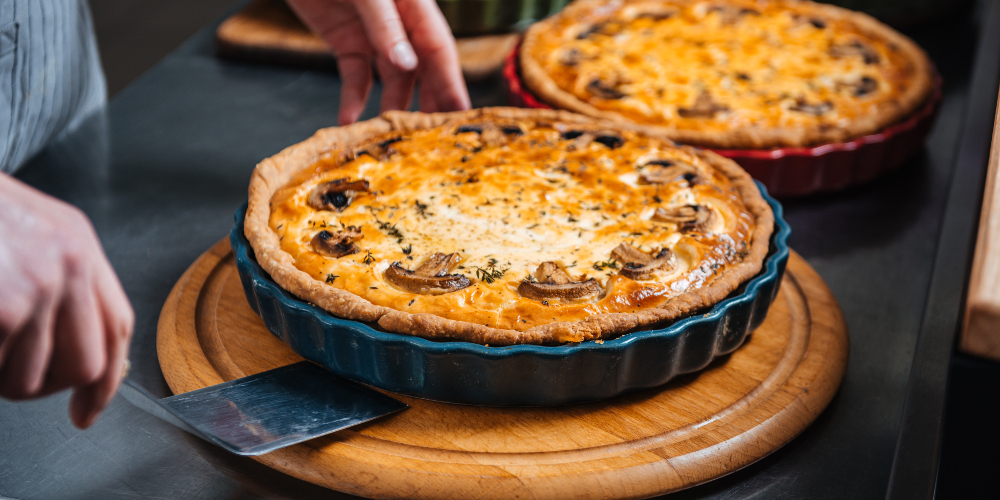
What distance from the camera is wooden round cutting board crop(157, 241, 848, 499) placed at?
1613 millimetres

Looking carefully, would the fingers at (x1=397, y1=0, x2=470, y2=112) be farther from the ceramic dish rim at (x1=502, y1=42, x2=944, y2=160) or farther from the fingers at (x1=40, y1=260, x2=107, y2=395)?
the fingers at (x1=40, y1=260, x2=107, y2=395)

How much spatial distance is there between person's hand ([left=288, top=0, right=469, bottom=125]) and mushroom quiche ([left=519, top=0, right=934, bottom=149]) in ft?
1.78

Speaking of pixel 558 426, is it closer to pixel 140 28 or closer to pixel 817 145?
pixel 817 145

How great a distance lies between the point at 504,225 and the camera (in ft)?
7.45

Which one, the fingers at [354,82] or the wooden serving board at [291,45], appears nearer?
the fingers at [354,82]

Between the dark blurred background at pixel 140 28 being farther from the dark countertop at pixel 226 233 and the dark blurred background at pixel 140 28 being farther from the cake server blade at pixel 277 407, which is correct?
the cake server blade at pixel 277 407

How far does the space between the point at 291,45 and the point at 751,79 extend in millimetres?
2258

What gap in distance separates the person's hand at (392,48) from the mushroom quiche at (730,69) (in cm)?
54

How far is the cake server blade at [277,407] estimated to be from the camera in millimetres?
1563

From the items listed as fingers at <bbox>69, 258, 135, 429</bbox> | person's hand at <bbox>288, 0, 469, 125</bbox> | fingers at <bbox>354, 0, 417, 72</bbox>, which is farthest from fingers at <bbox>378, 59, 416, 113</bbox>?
fingers at <bbox>69, 258, 135, 429</bbox>

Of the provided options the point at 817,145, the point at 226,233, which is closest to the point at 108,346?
the point at 226,233

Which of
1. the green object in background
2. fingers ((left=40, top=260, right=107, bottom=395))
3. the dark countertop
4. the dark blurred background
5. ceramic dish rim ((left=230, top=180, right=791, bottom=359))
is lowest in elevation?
the dark blurred background

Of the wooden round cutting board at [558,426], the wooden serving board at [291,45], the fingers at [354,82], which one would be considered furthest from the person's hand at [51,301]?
the wooden serving board at [291,45]

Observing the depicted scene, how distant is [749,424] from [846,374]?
1.67 ft
